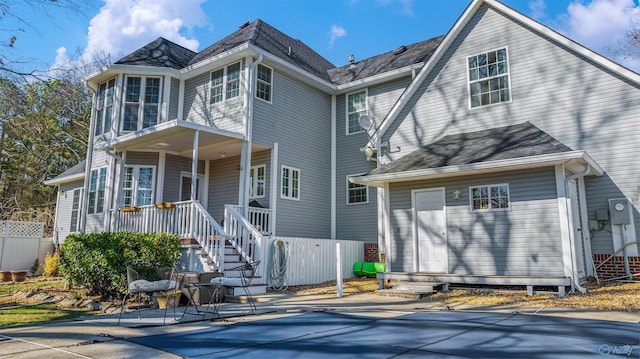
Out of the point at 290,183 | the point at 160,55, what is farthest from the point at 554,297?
the point at 160,55

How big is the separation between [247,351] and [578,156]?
689 centimetres

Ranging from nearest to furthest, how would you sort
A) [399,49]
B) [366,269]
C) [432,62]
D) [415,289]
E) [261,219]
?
[415,289], [432,62], [261,219], [366,269], [399,49]

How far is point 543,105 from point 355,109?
6.30 m

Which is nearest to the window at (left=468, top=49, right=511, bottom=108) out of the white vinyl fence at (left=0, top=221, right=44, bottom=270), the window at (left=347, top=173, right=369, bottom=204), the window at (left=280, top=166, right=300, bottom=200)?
the window at (left=347, top=173, right=369, bottom=204)

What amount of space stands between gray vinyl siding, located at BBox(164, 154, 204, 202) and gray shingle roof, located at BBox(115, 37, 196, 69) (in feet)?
10.1

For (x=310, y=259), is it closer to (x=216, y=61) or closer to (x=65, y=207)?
(x=216, y=61)

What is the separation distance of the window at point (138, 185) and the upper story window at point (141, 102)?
1420mm

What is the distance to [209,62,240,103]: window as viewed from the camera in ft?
41.9

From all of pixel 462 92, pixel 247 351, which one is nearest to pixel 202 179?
pixel 462 92

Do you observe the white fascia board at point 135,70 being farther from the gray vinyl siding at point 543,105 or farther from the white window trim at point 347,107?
the gray vinyl siding at point 543,105

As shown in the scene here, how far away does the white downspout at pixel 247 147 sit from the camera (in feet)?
38.4

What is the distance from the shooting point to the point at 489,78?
35.6ft

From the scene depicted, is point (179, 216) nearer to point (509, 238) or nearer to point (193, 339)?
point (193, 339)

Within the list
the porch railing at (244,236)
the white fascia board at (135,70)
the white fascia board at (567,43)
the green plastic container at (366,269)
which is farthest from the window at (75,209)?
the white fascia board at (567,43)
